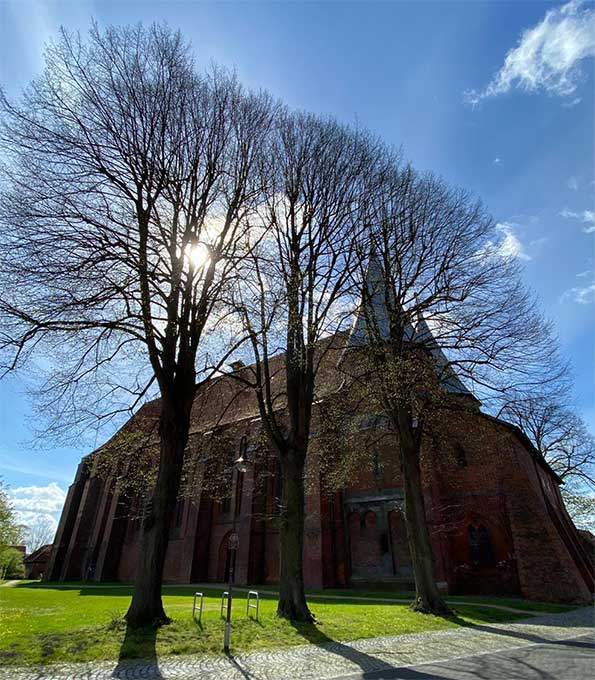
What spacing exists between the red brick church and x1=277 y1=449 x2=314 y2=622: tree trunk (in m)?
3.28

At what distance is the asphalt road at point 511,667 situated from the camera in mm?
6113

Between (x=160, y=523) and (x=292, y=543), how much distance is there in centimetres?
357

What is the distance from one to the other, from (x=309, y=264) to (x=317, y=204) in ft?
6.45

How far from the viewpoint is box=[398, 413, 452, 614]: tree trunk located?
41.4 ft

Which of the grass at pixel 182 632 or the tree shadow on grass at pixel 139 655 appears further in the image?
the grass at pixel 182 632

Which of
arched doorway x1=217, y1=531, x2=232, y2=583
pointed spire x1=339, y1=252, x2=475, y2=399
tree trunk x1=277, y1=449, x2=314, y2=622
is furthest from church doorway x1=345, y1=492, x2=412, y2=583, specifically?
tree trunk x1=277, y1=449, x2=314, y2=622

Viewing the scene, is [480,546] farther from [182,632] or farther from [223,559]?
[182,632]

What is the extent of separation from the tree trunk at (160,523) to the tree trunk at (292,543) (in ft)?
9.69

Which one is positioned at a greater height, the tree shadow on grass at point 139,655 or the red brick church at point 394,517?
the red brick church at point 394,517

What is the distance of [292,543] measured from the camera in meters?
11.4

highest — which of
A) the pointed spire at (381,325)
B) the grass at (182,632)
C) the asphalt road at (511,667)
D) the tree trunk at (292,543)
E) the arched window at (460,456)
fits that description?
the pointed spire at (381,325)

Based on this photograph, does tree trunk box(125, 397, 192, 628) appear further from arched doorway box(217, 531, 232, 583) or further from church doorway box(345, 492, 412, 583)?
arched doorway box(217, 531, 232, 583)

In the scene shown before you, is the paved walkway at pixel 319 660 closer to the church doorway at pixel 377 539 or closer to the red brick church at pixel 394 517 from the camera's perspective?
the red brick church at pixel 394 517

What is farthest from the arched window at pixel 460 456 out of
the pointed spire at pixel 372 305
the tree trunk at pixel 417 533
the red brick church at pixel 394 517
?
the pointed spire at pixel 372 305
